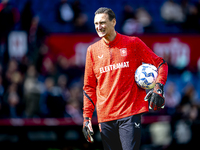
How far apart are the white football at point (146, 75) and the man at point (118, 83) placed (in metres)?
0.06

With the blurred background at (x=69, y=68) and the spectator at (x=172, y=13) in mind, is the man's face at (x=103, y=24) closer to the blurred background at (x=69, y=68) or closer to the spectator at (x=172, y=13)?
the blurred background at (x=69, y=68)

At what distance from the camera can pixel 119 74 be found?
13.2 feet

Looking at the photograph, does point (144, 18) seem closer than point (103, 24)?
No

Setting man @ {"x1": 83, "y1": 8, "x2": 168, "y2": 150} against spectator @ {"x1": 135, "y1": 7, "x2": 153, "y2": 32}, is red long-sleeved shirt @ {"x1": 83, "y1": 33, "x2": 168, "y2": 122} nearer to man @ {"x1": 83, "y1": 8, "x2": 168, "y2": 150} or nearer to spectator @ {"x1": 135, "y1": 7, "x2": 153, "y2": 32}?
man @ {"x1": 83, "y1": 8, "x2": 168, "y2": 150}

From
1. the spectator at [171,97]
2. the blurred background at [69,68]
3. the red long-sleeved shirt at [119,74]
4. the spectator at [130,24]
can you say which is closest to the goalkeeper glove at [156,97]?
the red long-sleeved shirt at [119,74]

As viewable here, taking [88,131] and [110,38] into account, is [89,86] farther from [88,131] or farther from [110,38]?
[110,38]

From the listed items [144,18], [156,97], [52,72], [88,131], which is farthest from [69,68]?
[156,97]

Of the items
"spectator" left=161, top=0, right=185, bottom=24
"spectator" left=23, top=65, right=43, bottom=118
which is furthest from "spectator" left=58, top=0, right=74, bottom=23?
"spectator" left=161, top=0, right=185, bottom=24

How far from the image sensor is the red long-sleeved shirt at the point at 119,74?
4.01 metres

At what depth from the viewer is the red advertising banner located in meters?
10.9

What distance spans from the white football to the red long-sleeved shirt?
58 mm

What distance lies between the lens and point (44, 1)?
12.9m

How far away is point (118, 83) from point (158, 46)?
729cm

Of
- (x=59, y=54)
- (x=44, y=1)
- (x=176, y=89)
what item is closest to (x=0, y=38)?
(x=59, y=54)
